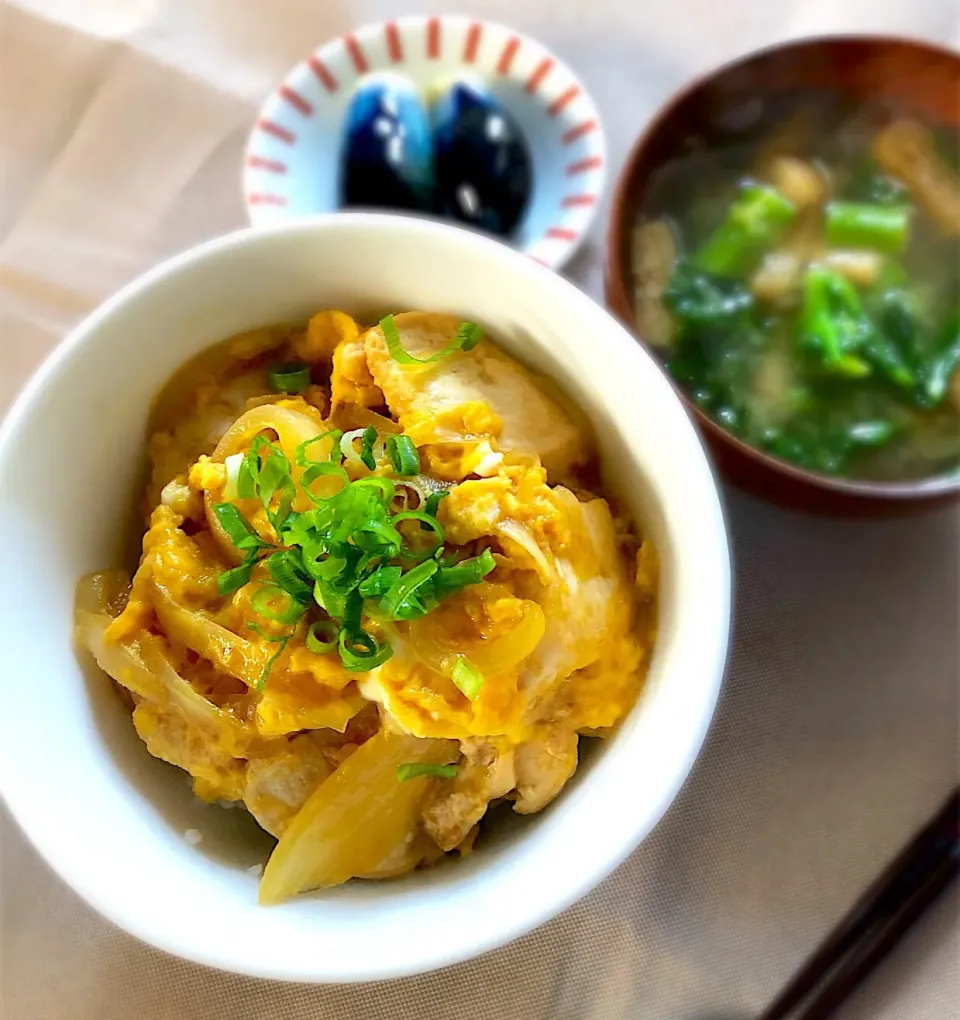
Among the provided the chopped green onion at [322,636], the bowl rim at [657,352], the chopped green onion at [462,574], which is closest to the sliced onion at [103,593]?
the chopped green onion at [322,636]

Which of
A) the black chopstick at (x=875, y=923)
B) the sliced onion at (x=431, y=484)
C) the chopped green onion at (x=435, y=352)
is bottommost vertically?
the black chopstick at (x=875, y=923)

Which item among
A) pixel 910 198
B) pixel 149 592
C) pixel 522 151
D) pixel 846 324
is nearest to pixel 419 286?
pixel 149 592

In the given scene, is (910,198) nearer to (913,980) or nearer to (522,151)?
(522,151)

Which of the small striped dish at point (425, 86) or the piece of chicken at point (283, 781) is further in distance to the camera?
the small striped dish at point (425, 86)

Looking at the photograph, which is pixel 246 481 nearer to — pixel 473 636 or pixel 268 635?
pixel 268 635

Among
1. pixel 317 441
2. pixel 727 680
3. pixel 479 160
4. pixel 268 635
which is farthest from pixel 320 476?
pixel 479 160

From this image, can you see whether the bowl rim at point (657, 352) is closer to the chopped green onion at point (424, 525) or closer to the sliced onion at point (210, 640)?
the chopped green onion at point (424, 525)

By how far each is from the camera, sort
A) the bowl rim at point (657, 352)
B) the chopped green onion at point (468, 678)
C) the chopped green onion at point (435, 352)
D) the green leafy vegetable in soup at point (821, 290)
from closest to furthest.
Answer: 1. the chopped green onion at point (468, 678)
2. the chopped green onion at point (435, 352)
3. the bowl rim at point (657, 352)
4. the green leafy vegetable in soup at point (821, 290)
